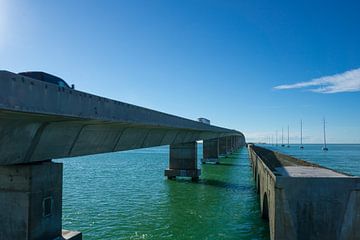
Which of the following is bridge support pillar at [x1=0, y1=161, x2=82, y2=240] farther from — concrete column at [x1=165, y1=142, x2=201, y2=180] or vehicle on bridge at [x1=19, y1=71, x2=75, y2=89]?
concrete column at [x1=165, y1=142, x2=201, y2=180]

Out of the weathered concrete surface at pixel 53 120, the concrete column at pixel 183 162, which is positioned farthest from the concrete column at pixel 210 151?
the weathered concrete surface at pixel 53 120

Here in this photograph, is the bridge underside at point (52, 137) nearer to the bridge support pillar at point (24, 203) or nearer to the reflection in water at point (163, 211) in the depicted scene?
the bridge support pillar at point (24, 203)

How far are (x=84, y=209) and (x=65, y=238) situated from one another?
12.3 meters

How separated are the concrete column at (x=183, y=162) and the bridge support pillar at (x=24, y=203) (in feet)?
98.1

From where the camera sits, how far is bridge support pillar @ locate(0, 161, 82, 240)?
9.75m

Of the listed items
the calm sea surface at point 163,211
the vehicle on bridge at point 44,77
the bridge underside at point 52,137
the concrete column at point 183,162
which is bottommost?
the calm sea surface at point 163,211

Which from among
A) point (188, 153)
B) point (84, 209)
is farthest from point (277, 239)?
point (188, 153)

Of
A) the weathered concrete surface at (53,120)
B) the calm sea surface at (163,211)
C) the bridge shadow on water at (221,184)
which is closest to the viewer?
the weathered concrete surface at (53,120)

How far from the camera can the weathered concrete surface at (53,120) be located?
7.18 m

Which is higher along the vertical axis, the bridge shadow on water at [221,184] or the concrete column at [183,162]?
the concrete column at [183,162]

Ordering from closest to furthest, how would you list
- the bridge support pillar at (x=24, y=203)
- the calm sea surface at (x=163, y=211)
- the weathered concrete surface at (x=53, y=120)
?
the weathered concrete surface at (x=53, y=120) → the bridge support pillar at (x=24, y=203) → the calm sea surface at (x=163, y=211)

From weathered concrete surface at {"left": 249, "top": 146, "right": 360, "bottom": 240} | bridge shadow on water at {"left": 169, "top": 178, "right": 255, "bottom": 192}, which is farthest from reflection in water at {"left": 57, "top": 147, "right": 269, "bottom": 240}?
weathered concrete surface at {"left": 249, "top": 146, "right": 360, "bottom": 240}

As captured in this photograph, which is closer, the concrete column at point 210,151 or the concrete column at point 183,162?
the concrete column at point 183,162

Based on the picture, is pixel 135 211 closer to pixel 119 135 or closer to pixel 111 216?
pixel 111 216
